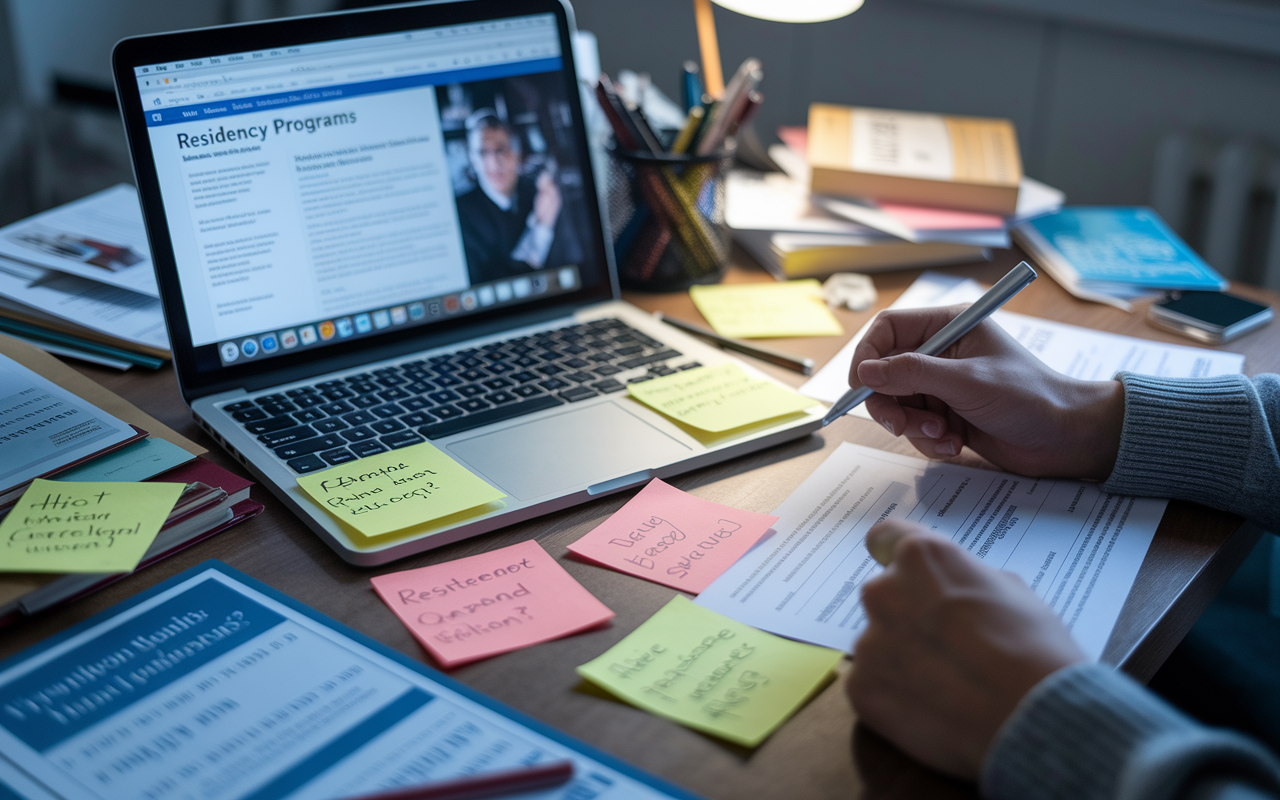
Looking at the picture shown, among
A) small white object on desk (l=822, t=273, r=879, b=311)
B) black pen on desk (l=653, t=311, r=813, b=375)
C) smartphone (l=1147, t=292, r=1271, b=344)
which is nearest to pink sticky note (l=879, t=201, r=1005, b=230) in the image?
small white object on desk (l=822, t=273, r=879, b=311)

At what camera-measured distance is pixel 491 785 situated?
1.46 feet

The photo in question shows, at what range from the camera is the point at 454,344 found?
0.91m

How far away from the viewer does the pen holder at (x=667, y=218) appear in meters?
1.06

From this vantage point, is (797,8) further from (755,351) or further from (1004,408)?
(1004,408)

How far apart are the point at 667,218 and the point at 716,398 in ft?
1.13

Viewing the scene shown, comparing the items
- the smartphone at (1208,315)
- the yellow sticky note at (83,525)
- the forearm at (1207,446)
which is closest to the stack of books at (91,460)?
the yellow sticky note at (83,525)

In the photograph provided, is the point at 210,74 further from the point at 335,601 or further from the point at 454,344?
the point at 335,601

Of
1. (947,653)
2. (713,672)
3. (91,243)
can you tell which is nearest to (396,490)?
(713,672)

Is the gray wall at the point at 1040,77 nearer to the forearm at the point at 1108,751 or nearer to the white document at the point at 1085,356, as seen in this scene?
the white document at the point at 1085,356

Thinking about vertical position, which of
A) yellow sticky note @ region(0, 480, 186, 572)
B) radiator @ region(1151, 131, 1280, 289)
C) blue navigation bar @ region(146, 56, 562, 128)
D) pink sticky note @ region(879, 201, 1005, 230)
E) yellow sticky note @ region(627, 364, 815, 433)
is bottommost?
radiator @ region(1151, 131, 1280, 289)

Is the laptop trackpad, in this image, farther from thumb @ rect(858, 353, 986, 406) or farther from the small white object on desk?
the small white object on desk

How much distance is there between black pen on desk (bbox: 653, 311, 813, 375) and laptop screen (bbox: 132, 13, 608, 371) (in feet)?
0.36

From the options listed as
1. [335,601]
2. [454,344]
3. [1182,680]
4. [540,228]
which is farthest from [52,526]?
[1182,680]

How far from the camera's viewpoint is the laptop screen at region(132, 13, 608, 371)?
0.78m
